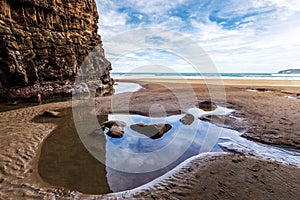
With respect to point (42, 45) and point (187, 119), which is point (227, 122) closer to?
point (187, 119)

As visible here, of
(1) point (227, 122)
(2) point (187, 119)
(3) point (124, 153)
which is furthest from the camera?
(2) point (187, 119)

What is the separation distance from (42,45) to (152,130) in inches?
560

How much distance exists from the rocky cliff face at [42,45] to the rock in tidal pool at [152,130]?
1145 centimetres

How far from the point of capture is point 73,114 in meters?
9.64

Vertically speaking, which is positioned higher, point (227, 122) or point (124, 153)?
point (227, 122)

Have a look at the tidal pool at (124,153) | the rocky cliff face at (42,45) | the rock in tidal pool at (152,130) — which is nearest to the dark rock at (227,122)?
the tidal pool at (124,153)

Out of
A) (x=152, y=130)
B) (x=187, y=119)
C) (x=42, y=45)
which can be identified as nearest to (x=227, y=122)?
(x=187, y=119)

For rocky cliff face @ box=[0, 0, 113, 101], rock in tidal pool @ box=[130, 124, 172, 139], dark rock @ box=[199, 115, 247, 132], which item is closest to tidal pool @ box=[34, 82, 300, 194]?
rock in tidal pool @ box=[130, 124, 172, 139]

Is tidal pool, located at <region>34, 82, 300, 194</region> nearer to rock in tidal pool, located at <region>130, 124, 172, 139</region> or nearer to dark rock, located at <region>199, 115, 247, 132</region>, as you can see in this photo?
rock in tidal pool, located at <region>130, 124, 172, 139</region>

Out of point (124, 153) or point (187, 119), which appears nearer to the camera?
point (124, 153)

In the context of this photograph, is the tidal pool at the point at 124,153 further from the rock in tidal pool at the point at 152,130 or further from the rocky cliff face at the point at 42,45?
the rocky cliff face at the point at 42,45

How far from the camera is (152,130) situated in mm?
6949

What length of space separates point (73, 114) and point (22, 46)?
8.77 m

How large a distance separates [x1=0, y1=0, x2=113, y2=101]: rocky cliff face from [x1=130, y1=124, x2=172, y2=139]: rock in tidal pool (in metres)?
11.4
